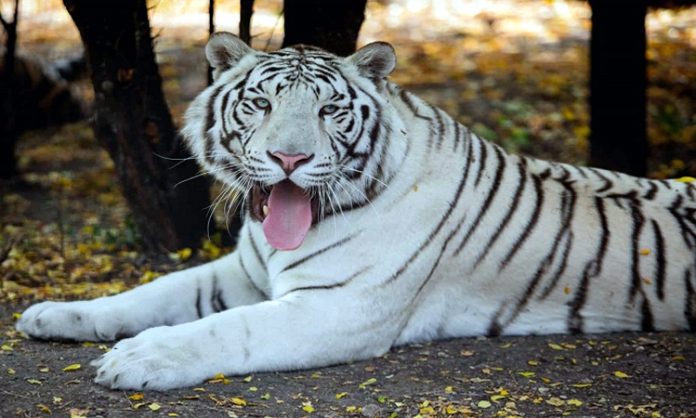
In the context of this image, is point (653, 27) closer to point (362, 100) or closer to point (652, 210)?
point (652, 210)

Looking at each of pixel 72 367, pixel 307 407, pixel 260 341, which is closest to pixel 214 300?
pixel 260 341

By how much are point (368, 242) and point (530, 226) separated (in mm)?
706

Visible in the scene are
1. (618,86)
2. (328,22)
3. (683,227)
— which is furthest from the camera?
(618,86)

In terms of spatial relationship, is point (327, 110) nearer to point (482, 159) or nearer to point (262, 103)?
point (262, 103)

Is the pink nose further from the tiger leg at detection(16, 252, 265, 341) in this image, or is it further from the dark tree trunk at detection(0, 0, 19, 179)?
the dark tree trunk at detection(0, 0, 19, 179)

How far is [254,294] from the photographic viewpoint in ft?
14.3

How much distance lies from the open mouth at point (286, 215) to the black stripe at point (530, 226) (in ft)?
2.74

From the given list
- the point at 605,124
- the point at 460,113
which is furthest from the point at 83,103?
the point at 605,124

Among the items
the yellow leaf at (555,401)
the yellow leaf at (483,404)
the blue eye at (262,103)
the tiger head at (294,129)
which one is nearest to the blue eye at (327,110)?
the tiger head at (294,129)

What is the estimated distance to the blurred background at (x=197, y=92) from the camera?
5219 millimetres

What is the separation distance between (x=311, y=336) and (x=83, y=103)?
532cm

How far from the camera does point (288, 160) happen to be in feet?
11.5

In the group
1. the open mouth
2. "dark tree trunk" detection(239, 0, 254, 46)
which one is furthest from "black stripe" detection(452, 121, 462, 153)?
"dark tree trunk" detection(239, 0, 254, 46)

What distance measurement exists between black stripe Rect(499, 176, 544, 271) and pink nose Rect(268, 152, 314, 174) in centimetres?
99
